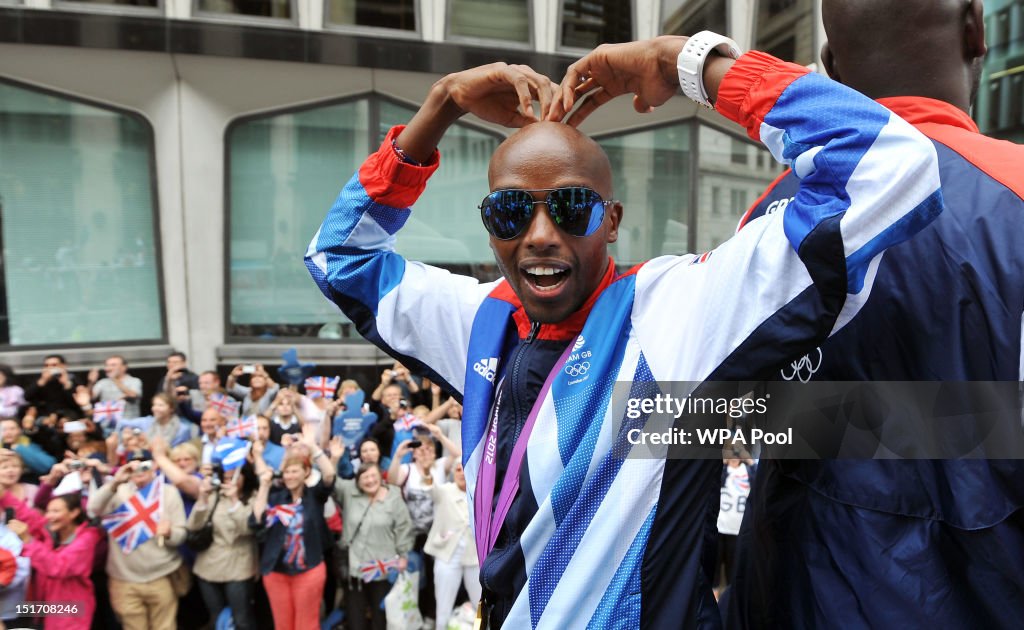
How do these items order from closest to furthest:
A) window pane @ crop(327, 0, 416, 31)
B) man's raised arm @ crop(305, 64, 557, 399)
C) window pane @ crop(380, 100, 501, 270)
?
man's raised arm @ crop(305, 64, 557, 399), window pane @ crop(327, 0, 416, 31), window pane @ crop(380, 100, 501, 270)

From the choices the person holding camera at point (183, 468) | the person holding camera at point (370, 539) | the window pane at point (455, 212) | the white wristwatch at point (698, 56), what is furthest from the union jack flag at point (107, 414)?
the white wristwatch at point (698, 56)

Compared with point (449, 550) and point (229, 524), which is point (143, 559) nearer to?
point (229, 524)

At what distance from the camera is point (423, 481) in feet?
22.5

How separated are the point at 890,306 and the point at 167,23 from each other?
447 inches

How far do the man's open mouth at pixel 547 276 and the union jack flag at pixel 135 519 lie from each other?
5317 mm

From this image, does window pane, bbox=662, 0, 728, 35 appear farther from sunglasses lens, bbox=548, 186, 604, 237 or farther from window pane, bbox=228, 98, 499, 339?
sunglasses lens, bbox=548, 186, 604, 237

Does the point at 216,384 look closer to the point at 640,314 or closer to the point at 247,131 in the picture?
the point at 247,131

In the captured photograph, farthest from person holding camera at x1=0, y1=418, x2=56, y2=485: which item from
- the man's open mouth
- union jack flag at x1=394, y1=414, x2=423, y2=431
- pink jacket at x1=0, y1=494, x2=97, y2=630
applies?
the man's open mouth

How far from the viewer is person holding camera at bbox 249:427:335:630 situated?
20.2 feet

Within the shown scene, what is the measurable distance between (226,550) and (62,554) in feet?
3.71

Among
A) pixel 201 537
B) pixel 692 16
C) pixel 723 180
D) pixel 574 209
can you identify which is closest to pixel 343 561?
pixel 201 537

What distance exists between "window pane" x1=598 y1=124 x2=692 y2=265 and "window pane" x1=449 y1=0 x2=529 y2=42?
2.49m

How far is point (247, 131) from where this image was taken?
11.9 meters

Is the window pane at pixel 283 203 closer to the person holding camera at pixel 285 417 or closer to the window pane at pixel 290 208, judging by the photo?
the window pane at pixel 290 208
